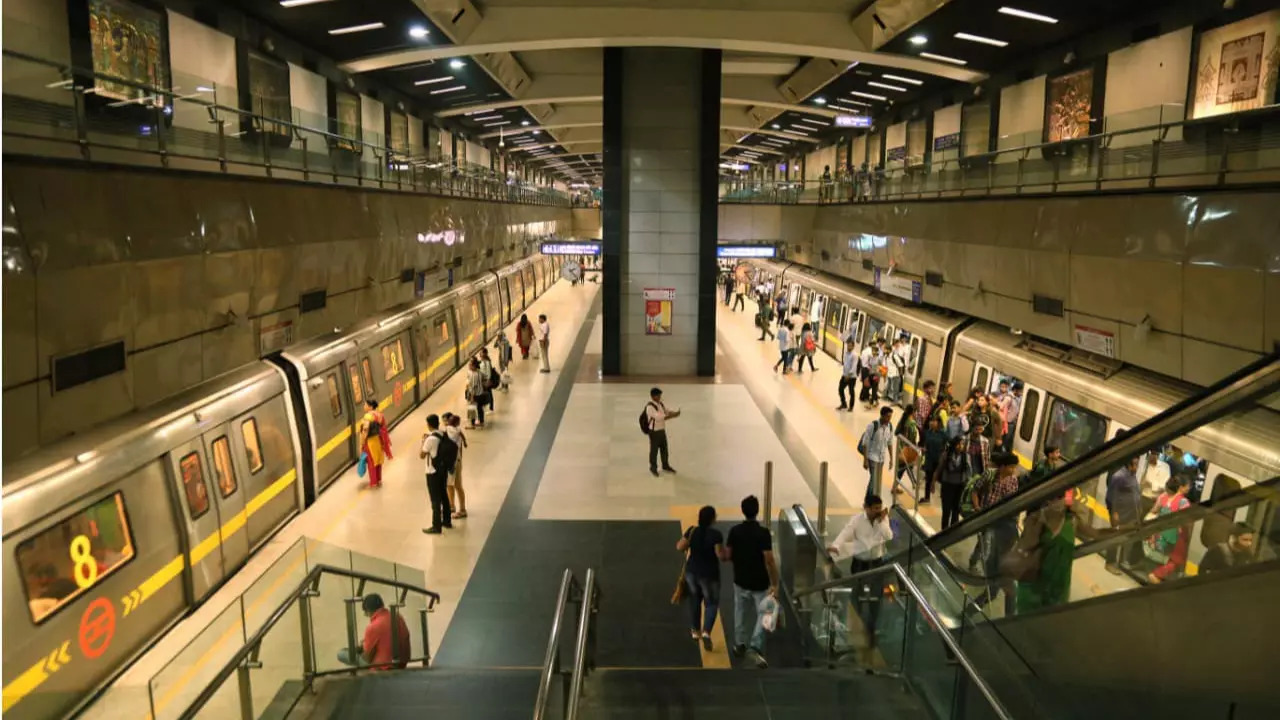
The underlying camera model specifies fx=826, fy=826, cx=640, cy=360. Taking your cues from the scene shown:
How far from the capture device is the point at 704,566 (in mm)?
6637

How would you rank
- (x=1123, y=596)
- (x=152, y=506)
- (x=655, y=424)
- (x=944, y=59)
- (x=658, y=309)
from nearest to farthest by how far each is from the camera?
(x=1123, y=596)
(x=152, y=506)
(x=655, y=424)
(x=944, y=59)
(x=658, y=309)

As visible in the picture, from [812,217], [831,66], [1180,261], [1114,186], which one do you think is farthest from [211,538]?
[812,217]

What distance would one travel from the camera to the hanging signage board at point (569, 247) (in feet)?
78.7

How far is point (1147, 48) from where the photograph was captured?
13359 millimetres

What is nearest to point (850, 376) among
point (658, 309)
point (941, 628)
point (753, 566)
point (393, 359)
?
point (658, 309)

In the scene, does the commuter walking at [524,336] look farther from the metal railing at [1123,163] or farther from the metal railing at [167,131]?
the metal railing at [1123,163]

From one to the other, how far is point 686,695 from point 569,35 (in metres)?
→ 14.8

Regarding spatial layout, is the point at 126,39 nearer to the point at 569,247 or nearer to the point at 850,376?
the point at 850,376

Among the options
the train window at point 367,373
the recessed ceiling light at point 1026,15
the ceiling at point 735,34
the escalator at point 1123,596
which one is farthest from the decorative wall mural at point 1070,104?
the escalator at point 1123,596

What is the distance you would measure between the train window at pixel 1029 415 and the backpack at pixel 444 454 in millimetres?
8231

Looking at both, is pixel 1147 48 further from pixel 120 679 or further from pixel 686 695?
pixel 120 679

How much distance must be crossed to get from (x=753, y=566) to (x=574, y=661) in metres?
1.70

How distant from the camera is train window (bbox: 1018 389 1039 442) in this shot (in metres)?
12.0

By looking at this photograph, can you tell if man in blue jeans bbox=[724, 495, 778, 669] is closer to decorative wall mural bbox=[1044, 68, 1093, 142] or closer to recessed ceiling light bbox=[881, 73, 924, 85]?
decorative wall mural bbox=[1044, 68, 1093, 142]
